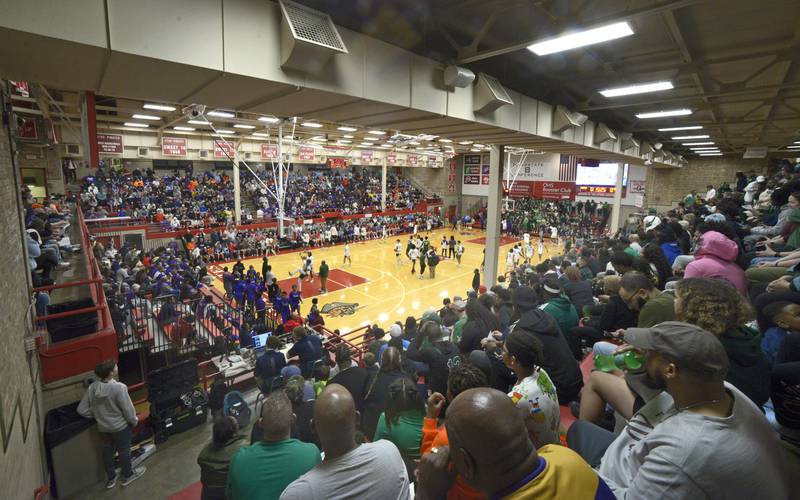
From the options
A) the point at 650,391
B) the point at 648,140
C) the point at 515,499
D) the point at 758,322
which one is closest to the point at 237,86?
the point at 515,499

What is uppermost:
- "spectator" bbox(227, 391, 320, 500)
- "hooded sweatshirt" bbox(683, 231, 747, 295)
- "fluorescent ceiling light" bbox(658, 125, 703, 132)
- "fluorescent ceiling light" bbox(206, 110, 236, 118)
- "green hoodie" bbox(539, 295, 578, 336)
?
"fluorescent ceiling light" bbox(206, 110, 236, 118)

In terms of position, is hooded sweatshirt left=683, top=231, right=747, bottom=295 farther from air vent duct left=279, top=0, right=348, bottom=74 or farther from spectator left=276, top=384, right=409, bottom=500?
air vent duct left=279, top=0, right=348, bottom=74

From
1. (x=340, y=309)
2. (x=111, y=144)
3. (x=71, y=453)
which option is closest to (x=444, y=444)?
(x=71, y=453)

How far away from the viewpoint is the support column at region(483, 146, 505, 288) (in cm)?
1090

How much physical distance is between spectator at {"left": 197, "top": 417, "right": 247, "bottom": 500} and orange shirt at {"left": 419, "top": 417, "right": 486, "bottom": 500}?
1.82 meters

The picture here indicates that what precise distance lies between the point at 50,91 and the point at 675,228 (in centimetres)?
1728

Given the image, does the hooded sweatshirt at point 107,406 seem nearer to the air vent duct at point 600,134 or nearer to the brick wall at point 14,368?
the brick wall at point 14,368

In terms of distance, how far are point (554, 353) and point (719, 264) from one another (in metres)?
2.40

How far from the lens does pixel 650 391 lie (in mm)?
2350

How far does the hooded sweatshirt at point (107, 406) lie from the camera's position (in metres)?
4.91

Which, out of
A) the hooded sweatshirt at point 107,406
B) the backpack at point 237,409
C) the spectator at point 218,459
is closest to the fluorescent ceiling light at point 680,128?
the backpack at point 237,409

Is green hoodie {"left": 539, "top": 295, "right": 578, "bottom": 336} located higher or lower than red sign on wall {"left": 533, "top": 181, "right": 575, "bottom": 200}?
lower

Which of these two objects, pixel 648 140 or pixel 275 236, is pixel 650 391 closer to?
pixel 648 140

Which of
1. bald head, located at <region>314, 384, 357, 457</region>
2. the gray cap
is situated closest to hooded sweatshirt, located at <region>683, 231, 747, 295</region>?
the gray cap
